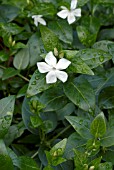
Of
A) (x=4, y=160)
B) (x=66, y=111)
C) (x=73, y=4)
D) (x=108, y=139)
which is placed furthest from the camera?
(x=73, y=4)

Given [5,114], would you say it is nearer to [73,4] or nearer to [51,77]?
[51,77]

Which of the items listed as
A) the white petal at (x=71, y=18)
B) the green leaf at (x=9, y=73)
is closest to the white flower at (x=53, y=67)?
the green leaf at (x=9, y=73)

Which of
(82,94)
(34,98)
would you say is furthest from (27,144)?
(82,94)

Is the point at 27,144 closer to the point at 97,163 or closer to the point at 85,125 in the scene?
the point at 85,125

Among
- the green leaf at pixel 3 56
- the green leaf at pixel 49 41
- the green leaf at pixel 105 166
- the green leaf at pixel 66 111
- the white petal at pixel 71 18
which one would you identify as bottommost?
the green leaf at pixel 105 166

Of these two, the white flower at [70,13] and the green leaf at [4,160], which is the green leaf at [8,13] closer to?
the white flower at [70,13]

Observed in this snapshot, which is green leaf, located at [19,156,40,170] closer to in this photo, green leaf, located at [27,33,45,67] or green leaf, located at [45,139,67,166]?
green leaf, located at [45,139,67,166]

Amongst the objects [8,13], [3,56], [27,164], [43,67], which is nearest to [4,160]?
[27,164]
